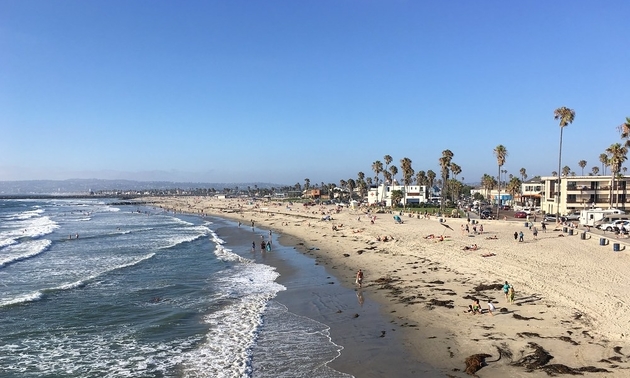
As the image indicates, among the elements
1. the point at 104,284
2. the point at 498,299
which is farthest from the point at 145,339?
the point at 498,299

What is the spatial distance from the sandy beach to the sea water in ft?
13.2

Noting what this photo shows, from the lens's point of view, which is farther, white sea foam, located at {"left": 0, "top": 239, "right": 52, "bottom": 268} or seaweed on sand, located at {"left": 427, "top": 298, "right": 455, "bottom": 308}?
white sea foam, located at {"left": 0, "top": 239, "right": 52, "bottom": 268}

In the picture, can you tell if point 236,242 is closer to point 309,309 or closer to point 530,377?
point 309,309

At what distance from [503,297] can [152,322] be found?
47.9 feet

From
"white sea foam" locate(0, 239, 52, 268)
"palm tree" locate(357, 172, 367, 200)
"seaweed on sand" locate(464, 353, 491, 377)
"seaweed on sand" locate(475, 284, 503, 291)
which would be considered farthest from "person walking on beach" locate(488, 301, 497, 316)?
"palm tree" locate(357, 172, 367, 200)

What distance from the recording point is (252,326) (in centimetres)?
1762

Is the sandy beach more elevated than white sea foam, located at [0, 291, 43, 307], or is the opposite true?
the sandy beach

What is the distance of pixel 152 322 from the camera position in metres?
18.2

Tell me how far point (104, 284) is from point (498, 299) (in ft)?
66.7

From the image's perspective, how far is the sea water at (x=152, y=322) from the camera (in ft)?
45.5

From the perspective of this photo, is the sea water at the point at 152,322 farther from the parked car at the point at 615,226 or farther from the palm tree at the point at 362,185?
the palm tree at the point at 362,185

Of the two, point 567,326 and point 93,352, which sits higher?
point 567,326

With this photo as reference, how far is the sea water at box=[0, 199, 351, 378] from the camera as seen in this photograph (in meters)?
13.9

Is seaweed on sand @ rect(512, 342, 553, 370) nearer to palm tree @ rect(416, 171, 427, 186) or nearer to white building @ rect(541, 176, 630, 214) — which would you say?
white building @ rect(541, 176, 630, 214)
